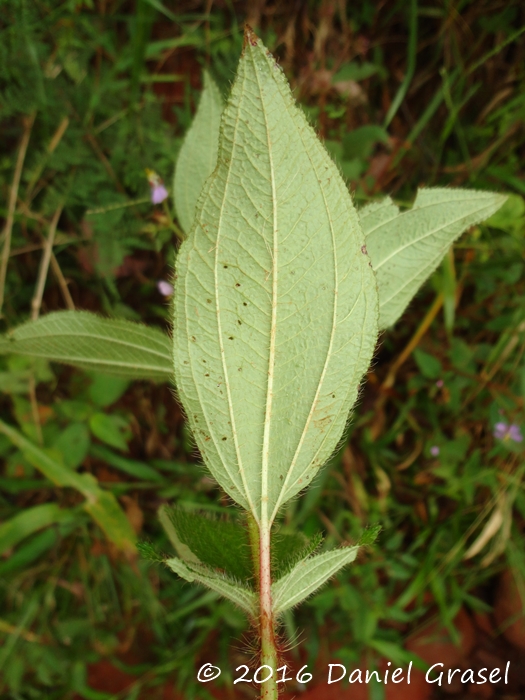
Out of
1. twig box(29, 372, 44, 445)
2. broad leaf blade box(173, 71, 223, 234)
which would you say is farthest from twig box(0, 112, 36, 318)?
broad leaf blade box(173, 71, 223, 234)

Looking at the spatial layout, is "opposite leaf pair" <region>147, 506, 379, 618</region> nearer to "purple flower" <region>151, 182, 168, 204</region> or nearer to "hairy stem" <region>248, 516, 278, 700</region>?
"hairy stem" <region>248, 516, 278, 700</region>

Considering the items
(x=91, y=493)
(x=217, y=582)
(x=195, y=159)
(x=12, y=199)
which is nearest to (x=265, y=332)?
(x=217, y=582)

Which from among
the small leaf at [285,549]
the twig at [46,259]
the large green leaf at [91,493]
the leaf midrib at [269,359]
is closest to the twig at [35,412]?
the large green leaf at [91,493]

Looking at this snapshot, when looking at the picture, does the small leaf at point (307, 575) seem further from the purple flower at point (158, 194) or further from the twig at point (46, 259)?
the twig at point (46, 259)

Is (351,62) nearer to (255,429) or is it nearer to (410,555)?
(255,429)

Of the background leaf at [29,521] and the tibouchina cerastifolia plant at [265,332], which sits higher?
the background leaf at [29,521]

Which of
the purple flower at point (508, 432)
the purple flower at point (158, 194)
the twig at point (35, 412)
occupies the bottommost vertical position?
the purple flower at point (508, 432)
